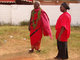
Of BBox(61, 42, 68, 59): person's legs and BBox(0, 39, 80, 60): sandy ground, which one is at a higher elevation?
BBox(61, 42, 68, 59): person's legs

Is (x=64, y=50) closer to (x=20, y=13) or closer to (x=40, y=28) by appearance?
(x=40, y=28)

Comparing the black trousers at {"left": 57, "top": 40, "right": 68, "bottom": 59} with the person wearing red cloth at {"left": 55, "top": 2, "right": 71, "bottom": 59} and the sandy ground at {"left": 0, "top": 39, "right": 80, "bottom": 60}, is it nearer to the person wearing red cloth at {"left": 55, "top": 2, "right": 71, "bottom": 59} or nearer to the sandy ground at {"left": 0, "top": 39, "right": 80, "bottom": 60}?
the person wearing red cloth at {"left": 55, "top": 2, "right": 71, "bottom": 59}

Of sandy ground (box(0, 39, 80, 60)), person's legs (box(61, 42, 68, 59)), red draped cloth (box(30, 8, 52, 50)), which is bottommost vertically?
sandy ground (box(0, 39, 80, 60))

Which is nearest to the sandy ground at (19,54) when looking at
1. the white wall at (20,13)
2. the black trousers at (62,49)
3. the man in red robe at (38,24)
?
the black trousers at (62,49)

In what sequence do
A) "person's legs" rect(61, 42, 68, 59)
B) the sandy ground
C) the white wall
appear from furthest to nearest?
1. the white wall
2. the sandy ground
3. "person's legs" rect(61, 42, 68, 59)

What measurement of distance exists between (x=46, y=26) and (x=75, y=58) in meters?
1.34

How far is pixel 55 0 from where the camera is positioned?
21.0 m

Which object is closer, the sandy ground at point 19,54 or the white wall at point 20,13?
the sandy ground at point 19,54

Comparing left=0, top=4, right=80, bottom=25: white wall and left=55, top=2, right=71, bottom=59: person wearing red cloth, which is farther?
left=0, top=4, right=80, bottom=25: white wall

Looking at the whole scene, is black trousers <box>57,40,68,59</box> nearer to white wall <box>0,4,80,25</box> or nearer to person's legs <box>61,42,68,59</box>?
person's legs <box>61,42,68,59</box>

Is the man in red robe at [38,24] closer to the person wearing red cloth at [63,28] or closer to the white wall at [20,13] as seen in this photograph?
the person wearing red cloth at [63,28]

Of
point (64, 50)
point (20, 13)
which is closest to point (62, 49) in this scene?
point (64, 50)

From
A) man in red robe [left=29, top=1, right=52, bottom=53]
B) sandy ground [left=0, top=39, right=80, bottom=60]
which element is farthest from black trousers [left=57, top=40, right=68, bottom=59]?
man in red robe [left=29, top=1, right=52, bottom=53]

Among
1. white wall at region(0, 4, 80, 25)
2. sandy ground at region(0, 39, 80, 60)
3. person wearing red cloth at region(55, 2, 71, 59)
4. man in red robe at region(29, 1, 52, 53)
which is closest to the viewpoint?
person wearing red cloth at region(55, 2, 71, 59)
